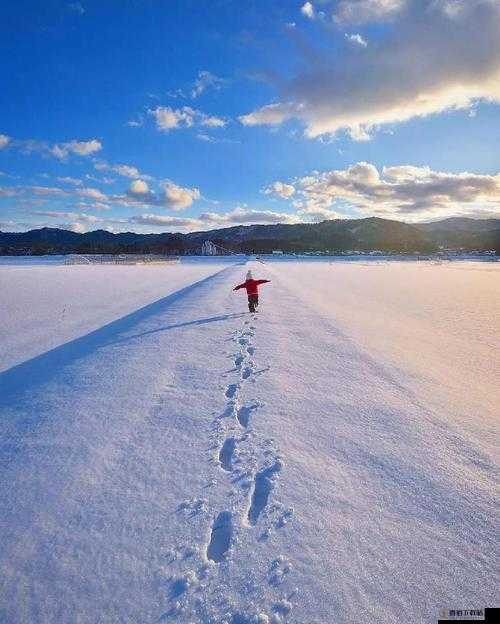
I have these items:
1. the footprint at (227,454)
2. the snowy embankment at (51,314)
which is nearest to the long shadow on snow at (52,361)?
the snowy embankment at (51,314)

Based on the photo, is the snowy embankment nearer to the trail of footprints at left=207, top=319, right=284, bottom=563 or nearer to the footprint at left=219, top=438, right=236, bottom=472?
the trail of footprints at left=207, top=319, right=284, bottom=563

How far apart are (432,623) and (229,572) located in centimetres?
130

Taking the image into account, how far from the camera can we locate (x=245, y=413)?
4922mm

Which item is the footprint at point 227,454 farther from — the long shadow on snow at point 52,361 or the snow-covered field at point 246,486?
the long shadow on snow at point 52,361

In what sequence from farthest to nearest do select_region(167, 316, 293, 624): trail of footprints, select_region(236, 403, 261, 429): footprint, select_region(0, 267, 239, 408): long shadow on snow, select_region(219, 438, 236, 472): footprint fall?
select_region(0, 267, 239, 408): long shadow on snow → select_region(236, 403, 261, 429): footprint → select_region(219, 438, 236, 472): footprint → select_region(167, 316, 293, 624): trail of footprints

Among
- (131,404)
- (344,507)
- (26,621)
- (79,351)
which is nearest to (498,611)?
(344,507)

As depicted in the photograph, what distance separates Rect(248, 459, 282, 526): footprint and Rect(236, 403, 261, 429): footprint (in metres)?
0.93

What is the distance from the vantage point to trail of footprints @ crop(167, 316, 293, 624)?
107 inches

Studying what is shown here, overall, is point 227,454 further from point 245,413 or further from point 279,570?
point 279,570

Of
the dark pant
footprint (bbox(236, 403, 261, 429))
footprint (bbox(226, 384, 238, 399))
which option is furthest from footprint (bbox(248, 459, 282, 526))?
the dark pant

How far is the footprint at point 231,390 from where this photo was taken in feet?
18.0

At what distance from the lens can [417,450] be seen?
160 inches

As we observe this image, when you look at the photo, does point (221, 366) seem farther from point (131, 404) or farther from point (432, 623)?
point (432, 623)

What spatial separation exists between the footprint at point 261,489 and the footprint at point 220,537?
186mm
